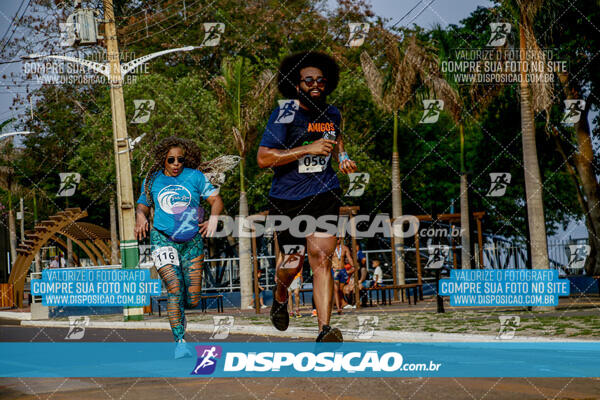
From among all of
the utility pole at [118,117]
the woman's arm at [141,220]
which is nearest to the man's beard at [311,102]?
the woman's arm at [141,220]

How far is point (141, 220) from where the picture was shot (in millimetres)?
5398

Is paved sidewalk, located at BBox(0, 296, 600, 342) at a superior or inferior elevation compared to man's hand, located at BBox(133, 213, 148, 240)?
inferior

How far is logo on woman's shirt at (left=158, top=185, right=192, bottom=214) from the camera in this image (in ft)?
17.2

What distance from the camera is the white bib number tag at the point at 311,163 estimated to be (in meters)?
4.77

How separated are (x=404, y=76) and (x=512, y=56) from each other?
5.57 meters

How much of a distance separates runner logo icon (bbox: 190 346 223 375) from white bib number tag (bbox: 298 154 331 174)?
1562mm

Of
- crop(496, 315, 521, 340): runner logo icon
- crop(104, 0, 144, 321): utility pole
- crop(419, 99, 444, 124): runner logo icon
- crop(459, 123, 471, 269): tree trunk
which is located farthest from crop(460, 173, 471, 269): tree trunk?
crop(104, 0, 144, 321): utility pole

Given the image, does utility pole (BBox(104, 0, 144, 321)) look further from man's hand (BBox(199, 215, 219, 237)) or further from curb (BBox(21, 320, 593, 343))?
curb (BBox(21, 320, 593, 343))

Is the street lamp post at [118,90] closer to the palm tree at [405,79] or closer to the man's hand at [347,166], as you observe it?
the man's hand at [347,166]

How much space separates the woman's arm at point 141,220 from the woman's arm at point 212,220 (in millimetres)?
398

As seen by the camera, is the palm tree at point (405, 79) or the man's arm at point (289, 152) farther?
the palm tree at point (405, 79)

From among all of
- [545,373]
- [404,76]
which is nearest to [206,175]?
[545,373]

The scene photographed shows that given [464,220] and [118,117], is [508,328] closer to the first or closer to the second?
[118,117]

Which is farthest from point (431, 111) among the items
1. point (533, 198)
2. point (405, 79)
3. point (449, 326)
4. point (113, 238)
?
point (113, 238)
